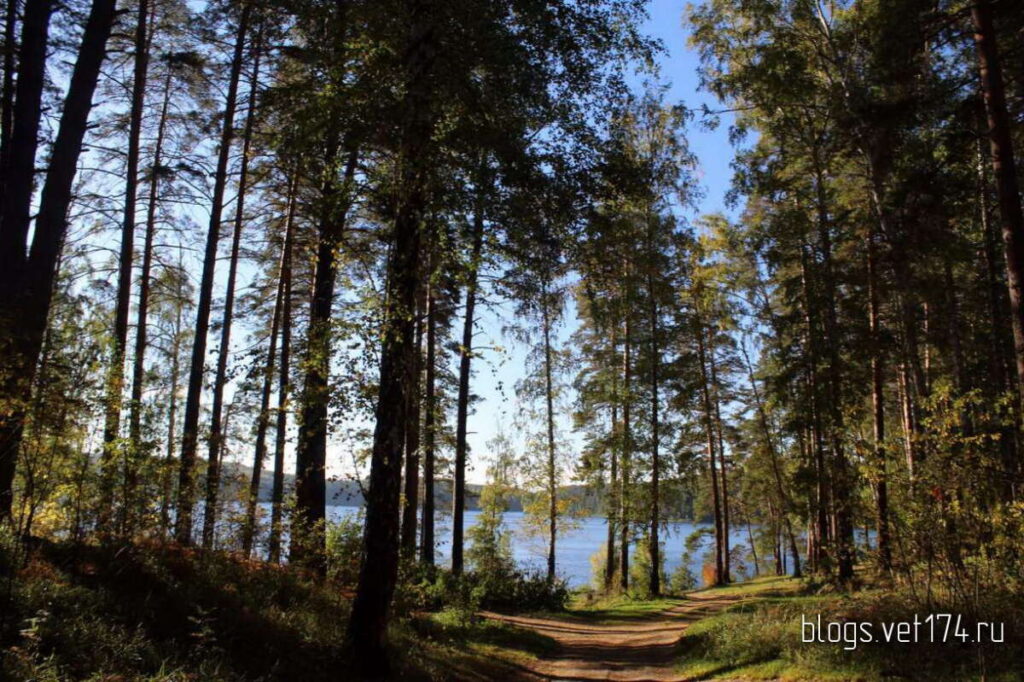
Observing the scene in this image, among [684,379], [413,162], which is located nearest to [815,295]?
[684,379]

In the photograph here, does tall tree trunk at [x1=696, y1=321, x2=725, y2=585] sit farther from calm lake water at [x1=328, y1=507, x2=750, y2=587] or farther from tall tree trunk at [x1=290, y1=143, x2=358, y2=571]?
tall tree trunk at [x1=290, y1=143, x2=358, y2=571]

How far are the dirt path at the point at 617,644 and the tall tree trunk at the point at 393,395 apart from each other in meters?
2.81

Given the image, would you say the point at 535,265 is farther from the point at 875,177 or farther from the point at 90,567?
the point at 875,177

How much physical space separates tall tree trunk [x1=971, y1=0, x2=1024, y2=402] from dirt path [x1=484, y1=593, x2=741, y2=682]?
6084 millimetres

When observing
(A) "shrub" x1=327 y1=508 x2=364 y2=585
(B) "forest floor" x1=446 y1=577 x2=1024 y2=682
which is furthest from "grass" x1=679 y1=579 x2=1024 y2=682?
(A) "shrub" x1=327 y1=508 x2=364 y2=585

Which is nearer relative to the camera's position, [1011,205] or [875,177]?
[1011,205]

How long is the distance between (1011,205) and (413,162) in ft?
24.7

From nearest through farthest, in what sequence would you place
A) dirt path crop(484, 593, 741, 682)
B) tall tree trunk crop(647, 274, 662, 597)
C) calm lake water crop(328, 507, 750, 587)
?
dirt path crop(484, 593, 741, 682)
calm lake water crop(328, 507, 750, 587)
tall tree trunk crop(647, 274, 662, 597)

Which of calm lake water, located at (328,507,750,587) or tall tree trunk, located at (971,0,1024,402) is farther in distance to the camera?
calm lake water, located at (328,507,750,587)

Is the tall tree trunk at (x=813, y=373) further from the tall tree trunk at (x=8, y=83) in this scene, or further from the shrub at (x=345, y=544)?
the tall tree trunk at (x=8, y=83)

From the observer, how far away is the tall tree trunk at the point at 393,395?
6.45 metres

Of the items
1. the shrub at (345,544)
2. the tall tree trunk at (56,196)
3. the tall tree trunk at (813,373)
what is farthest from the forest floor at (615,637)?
the tall tree trunk at (56,196)

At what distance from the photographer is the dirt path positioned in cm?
846

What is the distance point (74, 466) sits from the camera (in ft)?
20.0
